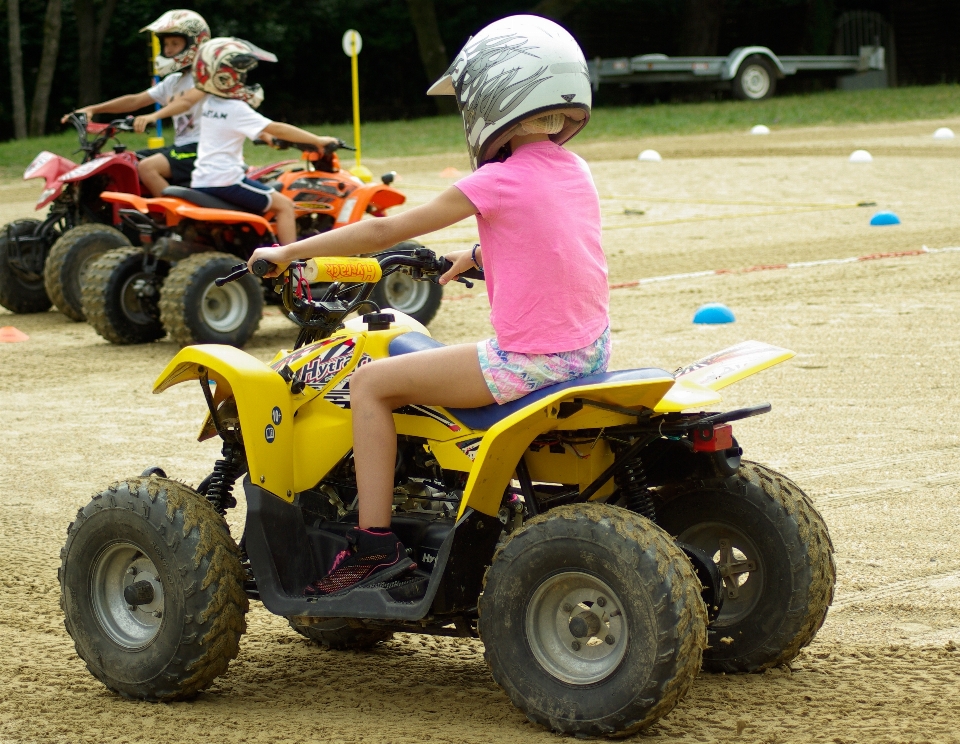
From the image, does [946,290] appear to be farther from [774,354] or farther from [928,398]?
[774,354]

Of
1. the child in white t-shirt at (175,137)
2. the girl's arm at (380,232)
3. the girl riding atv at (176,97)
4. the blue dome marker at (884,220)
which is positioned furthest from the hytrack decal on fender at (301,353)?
the blue dome marker at (884,220)

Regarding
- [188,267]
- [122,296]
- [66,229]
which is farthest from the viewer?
[66,229]

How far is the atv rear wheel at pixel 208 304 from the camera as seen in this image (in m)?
9.95

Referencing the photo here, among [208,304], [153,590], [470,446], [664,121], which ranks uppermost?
[664,121]

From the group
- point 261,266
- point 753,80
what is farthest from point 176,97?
point 753,80

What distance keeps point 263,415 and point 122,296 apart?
6590mm

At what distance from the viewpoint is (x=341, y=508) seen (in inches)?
172

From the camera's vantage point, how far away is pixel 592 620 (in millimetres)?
3766

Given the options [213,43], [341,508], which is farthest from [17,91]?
[341,508]

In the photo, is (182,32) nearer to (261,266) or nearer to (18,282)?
(18,282)

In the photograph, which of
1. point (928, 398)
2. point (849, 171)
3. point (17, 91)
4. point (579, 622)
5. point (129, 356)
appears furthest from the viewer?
point (17, 91)

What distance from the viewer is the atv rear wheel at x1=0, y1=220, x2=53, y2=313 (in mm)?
12422

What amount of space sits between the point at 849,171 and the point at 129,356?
11.8 meters

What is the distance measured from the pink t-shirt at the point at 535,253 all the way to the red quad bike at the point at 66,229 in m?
8.04
